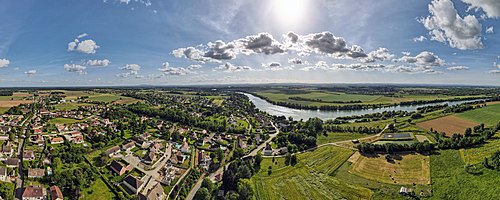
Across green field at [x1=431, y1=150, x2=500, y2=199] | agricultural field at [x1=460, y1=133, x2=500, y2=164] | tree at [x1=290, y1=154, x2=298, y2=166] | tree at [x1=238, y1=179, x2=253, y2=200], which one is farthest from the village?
agricultural field at [x1=460, y1=133, x2=500, y2=164]

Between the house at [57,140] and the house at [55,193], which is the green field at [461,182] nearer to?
the house at [55,193]

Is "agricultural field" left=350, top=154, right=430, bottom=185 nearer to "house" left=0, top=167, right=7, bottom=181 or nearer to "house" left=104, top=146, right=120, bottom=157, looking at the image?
"house" left=104, top=146, right=120, bottom=157

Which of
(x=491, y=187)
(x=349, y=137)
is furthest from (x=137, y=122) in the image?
(x=491, y=187)

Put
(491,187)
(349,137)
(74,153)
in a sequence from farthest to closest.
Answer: (349,137), (74,153), (491,187)

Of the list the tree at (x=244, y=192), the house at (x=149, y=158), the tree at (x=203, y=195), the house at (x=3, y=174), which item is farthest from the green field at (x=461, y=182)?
the house at (x=3, y=174)

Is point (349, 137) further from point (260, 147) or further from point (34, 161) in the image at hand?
point (34, 161)
